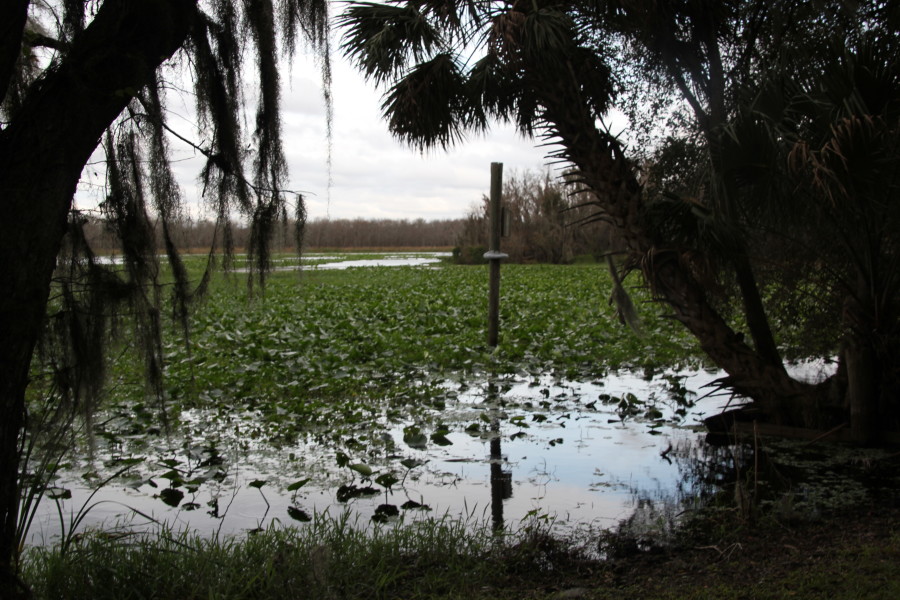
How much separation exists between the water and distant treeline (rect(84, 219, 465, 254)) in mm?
1301

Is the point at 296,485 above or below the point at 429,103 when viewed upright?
below

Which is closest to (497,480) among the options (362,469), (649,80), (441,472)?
(441,472)

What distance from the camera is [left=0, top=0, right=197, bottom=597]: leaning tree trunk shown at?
9.39ft

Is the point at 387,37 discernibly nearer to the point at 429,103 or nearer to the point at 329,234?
the point at 429,103

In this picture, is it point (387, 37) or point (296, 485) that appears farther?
point (387, 37)

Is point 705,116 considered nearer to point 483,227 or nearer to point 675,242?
point 675,242

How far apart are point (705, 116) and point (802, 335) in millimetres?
2277

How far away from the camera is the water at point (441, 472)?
15.5 ft

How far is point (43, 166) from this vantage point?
291 cm

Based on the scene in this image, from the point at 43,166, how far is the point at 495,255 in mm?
8011

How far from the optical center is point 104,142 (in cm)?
366

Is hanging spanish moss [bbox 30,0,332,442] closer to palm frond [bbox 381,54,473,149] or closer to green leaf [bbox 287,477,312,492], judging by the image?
green leaf [bbox 287,477,312,492]

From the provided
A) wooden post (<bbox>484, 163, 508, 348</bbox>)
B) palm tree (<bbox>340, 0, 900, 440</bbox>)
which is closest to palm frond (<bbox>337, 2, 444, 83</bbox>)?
palm tree (<bbox>340, 0, 900, 440</bbox>)

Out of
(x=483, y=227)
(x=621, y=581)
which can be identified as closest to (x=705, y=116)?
(x=621, y=581)
